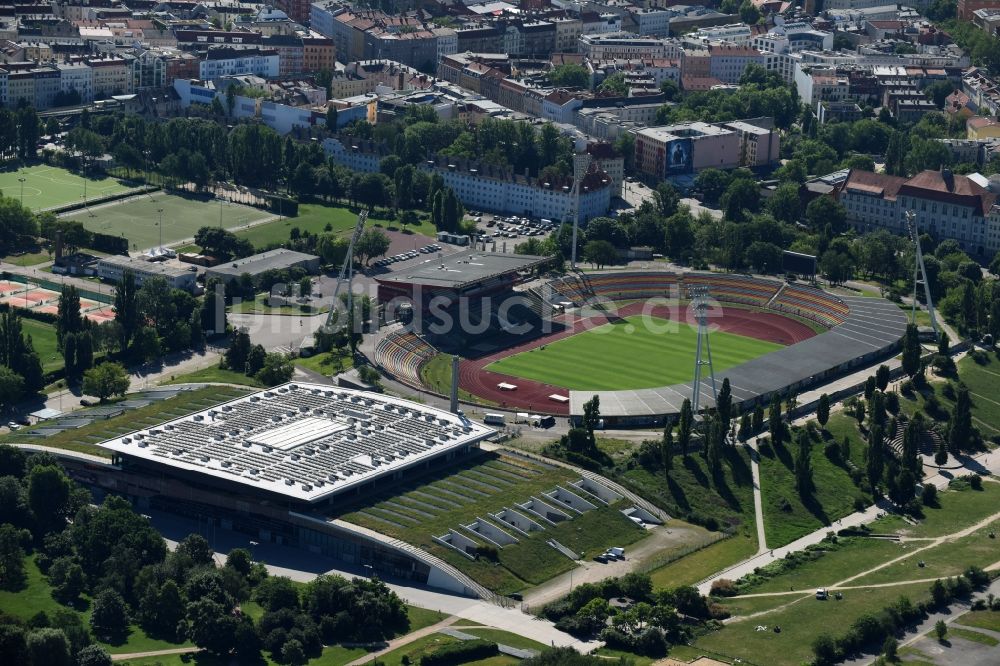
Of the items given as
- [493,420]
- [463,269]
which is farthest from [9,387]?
[463,269]

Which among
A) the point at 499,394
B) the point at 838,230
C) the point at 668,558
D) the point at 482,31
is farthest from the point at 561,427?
the point at 482,31

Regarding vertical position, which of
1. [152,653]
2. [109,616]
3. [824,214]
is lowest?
[152,653]

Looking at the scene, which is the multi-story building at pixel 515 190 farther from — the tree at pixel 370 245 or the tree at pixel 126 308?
the tree at pixel 126 308

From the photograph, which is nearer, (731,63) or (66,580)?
(66,580)

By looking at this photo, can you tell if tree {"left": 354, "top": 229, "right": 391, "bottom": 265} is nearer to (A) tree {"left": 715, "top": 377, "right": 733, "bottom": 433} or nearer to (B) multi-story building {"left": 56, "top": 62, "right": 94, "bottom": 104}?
(A) tree {"left": 715, "top": 377, "right": 733, "bottom": 433}

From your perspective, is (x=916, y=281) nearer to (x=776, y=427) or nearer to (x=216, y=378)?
(x=776, y=427)

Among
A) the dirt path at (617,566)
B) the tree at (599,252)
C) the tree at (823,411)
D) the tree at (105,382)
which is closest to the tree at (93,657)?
the dirt path at (617,566)

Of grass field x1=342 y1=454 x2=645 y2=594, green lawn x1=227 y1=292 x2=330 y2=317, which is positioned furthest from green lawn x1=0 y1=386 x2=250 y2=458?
green lawn x1=227 y1=292 x2=330 y2=317
